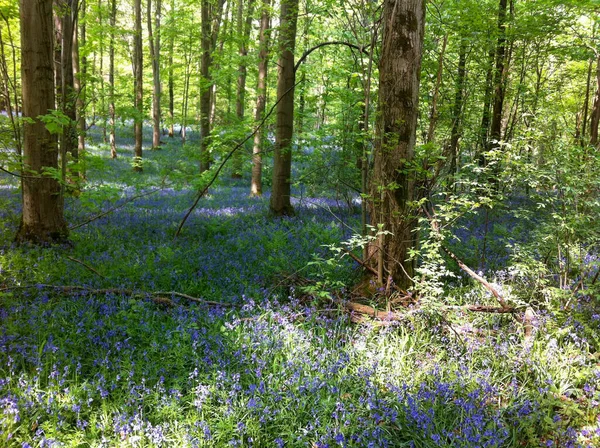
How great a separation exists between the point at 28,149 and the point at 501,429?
7.37 m

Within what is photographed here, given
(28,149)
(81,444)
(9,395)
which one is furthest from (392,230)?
(28,149)

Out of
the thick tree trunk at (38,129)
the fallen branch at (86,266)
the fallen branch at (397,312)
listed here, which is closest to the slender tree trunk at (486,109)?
the fallen branch at (397,312)

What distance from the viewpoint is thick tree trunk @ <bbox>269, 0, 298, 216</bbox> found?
8891 millimetres

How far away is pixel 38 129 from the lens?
20.5 feet

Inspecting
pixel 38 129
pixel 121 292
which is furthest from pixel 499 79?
pixel 38 129

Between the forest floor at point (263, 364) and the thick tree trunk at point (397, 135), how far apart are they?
0.78 metres

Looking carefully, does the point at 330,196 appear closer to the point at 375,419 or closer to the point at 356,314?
the point at 356,314

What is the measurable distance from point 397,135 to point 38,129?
227 inches

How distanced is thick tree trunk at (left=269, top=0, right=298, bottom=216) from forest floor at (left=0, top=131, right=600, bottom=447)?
3.87 m

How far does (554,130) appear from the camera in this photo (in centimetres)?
496

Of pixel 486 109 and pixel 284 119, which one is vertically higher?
pixel 486 109

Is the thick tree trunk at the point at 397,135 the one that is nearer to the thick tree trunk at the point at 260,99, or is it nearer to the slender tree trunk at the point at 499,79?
the thick tree trunk at the point at 260,99

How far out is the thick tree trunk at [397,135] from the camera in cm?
441

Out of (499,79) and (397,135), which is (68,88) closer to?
(397,135)
